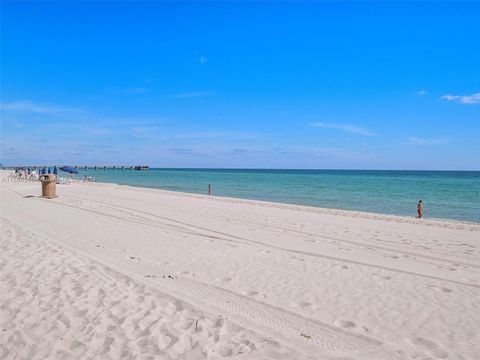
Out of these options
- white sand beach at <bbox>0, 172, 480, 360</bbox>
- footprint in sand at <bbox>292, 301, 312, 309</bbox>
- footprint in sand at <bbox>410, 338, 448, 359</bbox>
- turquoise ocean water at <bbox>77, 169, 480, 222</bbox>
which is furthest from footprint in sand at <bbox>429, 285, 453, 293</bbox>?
turquoise ocean water at <bbox>77, 169, 480, 222</bbox>

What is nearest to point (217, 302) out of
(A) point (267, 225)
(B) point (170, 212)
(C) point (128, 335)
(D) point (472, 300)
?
(C) point (128, 335)

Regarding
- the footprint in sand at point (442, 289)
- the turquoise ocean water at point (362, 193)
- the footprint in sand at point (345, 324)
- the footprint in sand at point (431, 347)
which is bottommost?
the turquoise ocean water at point (362, 193)

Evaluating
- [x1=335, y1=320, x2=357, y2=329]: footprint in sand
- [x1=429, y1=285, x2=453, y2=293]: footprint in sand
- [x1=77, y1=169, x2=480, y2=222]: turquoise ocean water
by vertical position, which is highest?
[x1=335, y1=320, x2=357, y2=329]: footprint in sand

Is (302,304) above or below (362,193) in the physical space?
above

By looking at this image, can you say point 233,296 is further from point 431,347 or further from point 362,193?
point 362,193

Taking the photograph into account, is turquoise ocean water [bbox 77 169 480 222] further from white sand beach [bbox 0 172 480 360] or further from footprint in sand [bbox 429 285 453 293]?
footprint in sand [bbox 429 285 453 293]

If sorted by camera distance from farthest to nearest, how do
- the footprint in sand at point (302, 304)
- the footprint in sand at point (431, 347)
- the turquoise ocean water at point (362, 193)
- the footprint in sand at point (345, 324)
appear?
1. the turquoise ocean water at point (362, 193)
2. the footprint in sand at point (302, 304)
3. the footprint in sand at point (345, 324)
4. the footprint in sand at point (431, 347)

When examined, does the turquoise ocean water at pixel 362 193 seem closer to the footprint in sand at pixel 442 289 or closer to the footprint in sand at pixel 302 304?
the footprint in sand at pixel 442 289

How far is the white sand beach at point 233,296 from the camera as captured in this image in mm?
3635

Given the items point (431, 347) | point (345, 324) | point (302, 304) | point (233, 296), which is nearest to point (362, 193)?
point (302, 304)

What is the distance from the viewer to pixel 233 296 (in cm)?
505

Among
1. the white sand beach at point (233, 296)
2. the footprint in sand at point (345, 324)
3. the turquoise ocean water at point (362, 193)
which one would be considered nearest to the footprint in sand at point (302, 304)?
the white sand beach at point (233, 296)

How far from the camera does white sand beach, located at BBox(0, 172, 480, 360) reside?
3.63 meters

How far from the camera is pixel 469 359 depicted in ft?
11.4
